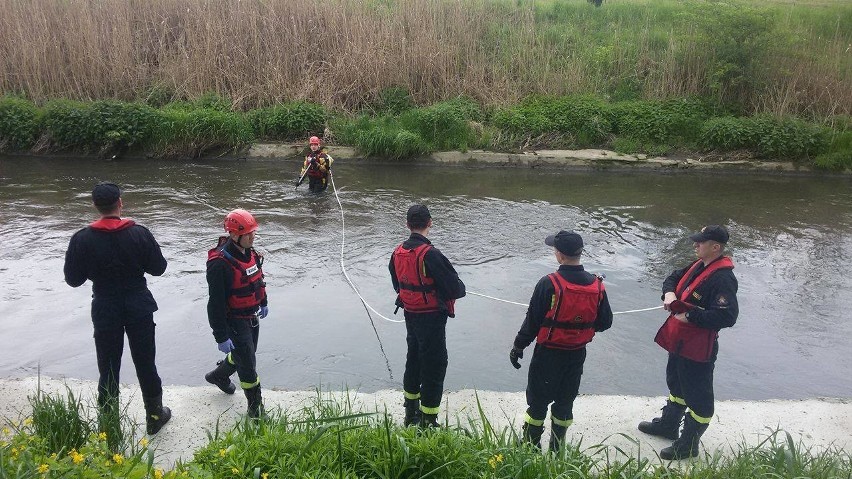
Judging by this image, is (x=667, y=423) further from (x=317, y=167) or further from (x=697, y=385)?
(x=317, y=167)

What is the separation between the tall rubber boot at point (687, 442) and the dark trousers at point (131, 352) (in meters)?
3.91

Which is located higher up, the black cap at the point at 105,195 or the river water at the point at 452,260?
the black cap at the point at 105,195

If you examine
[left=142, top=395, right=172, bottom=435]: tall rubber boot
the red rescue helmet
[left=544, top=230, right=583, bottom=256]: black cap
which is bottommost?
[left=142, top=395, right=172, bottom=435]: tall rubber boot

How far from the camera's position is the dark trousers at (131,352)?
4992 mm

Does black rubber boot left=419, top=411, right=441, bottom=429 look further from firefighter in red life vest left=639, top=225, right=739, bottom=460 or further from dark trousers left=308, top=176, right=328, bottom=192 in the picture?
dark trousers left=308, top=176, right=328, bottom=192

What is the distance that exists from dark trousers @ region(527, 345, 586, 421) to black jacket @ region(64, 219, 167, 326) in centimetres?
285

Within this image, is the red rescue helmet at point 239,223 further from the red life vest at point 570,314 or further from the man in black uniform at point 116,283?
the red life vest at point 570,314

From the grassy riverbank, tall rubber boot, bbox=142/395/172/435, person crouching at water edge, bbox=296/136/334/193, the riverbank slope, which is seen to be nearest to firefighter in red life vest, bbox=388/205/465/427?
the riverbank slope

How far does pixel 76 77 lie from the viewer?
17828 millimetres

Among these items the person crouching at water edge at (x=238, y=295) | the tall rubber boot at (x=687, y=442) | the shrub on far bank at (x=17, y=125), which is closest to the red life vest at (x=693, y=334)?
the tall rubber boot at (x=687, y=442)

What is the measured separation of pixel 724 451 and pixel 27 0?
68.9 feet

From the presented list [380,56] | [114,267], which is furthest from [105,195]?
[380,56]

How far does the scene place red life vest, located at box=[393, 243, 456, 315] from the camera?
5.05 meters

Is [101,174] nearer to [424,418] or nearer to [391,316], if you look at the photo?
[391,316]
